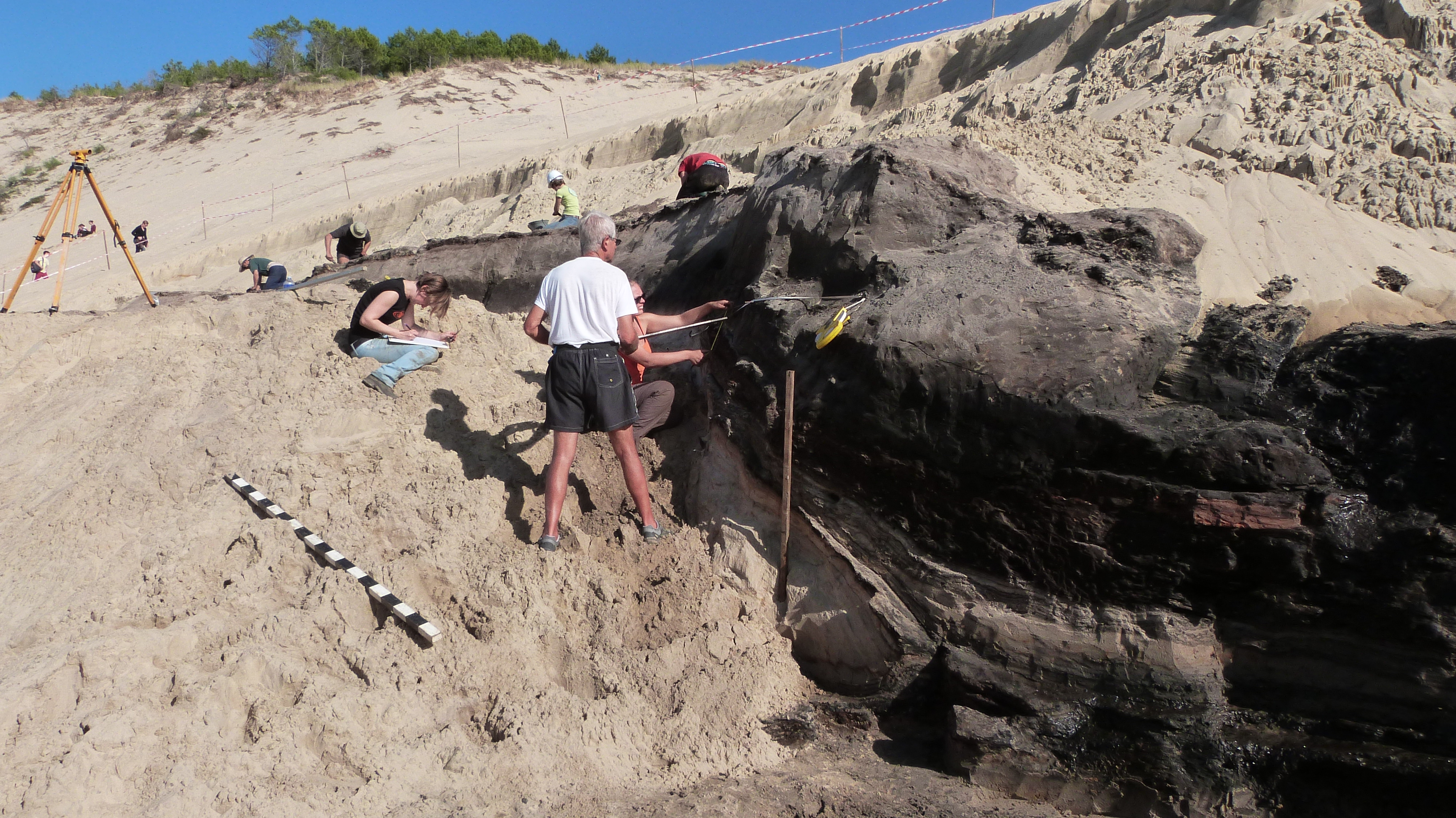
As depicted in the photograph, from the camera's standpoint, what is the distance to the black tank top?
5.31m

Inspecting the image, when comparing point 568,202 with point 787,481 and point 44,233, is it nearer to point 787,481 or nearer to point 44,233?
point 44,233

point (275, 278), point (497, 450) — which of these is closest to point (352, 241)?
point (275, 278)

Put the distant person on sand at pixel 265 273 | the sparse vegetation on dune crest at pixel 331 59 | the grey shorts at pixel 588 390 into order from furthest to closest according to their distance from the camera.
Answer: the sparse vegetation on dune crest at pixel 331 59 < the distant person on sand at pixel 265 273 < the grey shorts at pixel 588 390

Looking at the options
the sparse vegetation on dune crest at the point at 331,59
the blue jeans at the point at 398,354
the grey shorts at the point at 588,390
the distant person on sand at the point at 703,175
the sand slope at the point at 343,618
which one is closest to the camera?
the sand slope at the point at 343,618

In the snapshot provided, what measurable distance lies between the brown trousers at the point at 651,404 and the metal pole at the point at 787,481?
979 mm

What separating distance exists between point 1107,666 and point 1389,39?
17.3 feet

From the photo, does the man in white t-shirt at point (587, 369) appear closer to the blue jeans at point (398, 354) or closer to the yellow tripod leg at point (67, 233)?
the blue jeans at point (398, 354)

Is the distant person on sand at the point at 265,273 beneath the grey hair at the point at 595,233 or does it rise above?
above

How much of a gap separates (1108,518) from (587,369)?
2.09 meters

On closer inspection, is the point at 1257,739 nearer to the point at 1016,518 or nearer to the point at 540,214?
the point at 1016,518

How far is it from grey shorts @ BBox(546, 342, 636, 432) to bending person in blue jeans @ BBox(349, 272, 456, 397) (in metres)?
1.83

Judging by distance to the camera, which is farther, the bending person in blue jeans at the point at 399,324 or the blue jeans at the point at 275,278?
the blue jeans at the point at 275,278

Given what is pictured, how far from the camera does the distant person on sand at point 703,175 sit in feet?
19.7

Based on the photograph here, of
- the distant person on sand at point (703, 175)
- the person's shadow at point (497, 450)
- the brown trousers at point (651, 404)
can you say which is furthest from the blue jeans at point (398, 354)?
the distant person on sand at point (703, 175)
